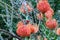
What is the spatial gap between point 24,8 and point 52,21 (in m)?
0.15

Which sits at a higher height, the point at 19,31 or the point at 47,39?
the point at 19,31

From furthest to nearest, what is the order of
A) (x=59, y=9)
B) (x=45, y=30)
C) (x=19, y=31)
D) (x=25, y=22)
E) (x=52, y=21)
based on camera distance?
1. (x=59, y=9)
2. (x=45, y=30)
3. (x=52, y=21)
4. (x=25, y=22)
5. (x=19, y=31)

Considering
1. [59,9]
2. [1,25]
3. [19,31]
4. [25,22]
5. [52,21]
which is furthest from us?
[59,9]

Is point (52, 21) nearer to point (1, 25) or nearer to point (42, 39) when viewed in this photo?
point (42, 39)

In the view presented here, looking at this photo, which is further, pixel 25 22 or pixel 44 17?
pixel 44 17

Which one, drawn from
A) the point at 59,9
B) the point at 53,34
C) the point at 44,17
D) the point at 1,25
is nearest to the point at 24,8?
the point at 44,17

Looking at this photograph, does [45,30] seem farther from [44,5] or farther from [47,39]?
[44,5]

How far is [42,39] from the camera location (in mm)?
1131

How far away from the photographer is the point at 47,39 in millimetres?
1170

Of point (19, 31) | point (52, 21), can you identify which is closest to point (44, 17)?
point (52, 21)

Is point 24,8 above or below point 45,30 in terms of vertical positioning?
above

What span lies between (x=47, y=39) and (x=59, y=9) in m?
1.60

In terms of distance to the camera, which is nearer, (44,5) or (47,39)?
(44,5)

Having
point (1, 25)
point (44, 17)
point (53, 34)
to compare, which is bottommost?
point (1, 25)
